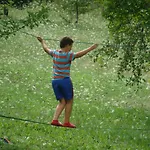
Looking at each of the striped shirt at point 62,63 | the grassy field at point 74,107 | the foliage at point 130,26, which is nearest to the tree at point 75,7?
the grassy field at point 74,107

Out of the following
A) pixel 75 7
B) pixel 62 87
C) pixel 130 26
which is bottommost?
pixel 75 7

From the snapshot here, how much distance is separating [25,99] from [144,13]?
7058mm

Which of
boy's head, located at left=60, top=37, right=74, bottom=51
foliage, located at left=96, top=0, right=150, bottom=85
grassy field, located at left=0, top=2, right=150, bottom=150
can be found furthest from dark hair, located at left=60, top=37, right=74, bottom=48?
foliage, located at left=96, top=0, right=150, bottom=85

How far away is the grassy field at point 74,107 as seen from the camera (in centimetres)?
1252

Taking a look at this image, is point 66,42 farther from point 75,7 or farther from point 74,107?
point 75,7

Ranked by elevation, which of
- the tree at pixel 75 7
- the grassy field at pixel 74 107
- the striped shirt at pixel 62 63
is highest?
the striped shirt at pixel 62 63

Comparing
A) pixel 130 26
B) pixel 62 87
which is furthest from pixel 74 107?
pixel 62 87

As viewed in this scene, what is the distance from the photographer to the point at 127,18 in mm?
14812

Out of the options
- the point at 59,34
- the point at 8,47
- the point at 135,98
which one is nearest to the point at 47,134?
the point at 135,98

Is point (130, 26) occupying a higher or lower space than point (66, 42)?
lower

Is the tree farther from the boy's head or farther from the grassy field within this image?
the boy's head

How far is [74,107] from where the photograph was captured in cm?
1845

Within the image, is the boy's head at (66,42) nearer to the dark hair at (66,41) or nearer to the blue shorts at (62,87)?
the dark hair at (66,41)

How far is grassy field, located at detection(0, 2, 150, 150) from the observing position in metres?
12.5
